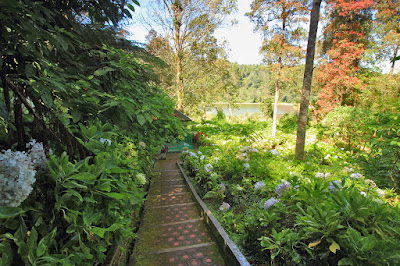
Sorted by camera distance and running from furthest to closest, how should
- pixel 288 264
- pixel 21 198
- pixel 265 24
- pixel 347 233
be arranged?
1. pixel 265 24
2. pixel 288 264
3. pixel 347 233
4. pixel 21 198

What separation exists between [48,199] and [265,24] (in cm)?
1278

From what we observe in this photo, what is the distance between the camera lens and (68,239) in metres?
1.14

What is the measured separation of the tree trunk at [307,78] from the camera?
4914 mm

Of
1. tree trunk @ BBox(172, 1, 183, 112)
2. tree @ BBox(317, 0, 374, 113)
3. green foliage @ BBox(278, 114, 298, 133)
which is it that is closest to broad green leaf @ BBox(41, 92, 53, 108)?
tree trunk @ BBox(172, 1, 183, 112)

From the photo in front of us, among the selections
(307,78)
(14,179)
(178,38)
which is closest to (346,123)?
(307,78)

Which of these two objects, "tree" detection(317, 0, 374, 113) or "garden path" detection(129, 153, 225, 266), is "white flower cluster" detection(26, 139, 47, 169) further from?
"tree" detection(317, 0, 374, 113)

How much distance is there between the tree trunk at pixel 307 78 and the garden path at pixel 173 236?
3.07 m

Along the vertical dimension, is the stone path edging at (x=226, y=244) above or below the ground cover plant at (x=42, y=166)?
below

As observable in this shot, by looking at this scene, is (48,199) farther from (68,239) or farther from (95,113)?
(95,113)

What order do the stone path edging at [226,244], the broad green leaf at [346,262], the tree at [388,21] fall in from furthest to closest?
the tree at [388,21]
the stone path edging at [226,244]
the broad green leaf at [346,262]

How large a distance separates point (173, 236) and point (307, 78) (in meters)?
4.63

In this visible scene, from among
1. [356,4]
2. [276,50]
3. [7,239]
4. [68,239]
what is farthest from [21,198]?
[356,4]

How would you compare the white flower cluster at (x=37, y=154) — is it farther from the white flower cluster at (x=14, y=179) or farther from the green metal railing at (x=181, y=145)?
the green metal railing at (x=181, y=145)

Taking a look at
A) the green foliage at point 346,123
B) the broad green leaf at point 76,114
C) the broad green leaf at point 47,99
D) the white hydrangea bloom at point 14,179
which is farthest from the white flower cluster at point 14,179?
the green foliage at point 346,123
